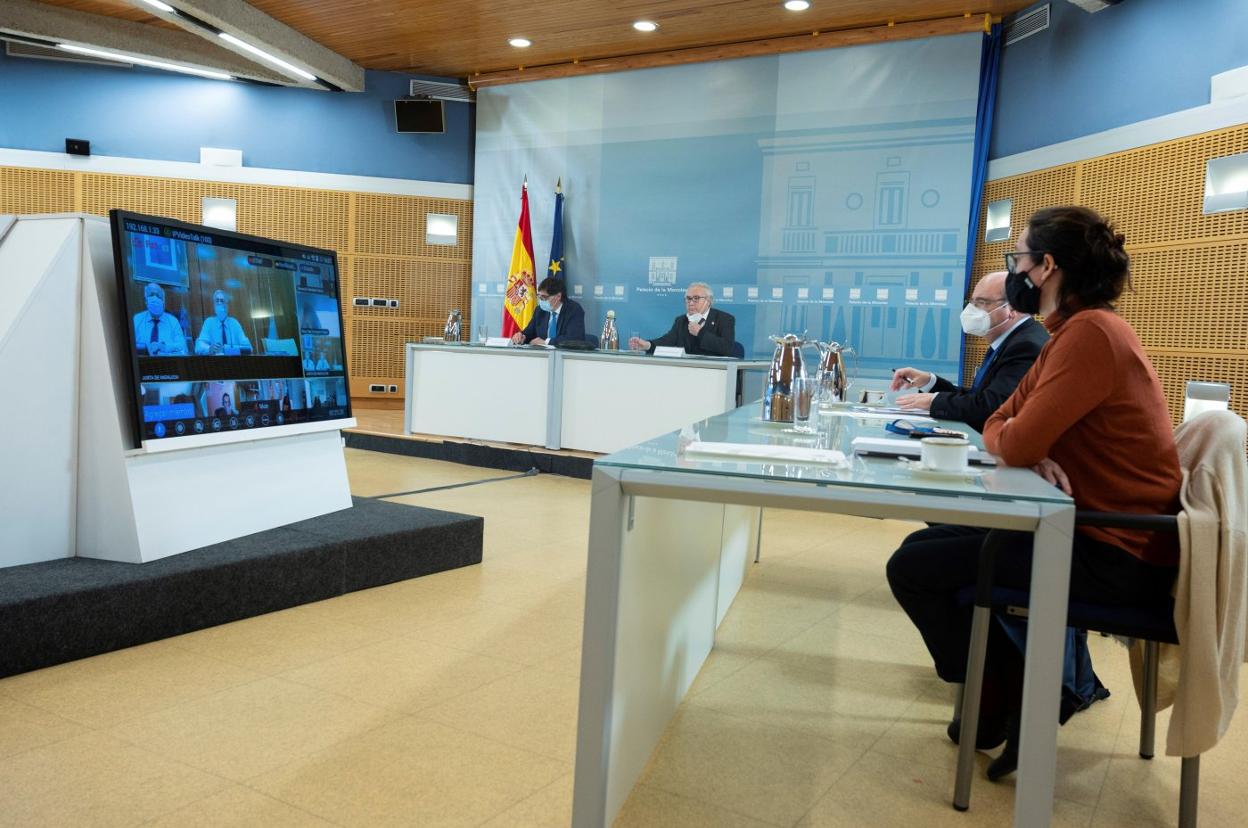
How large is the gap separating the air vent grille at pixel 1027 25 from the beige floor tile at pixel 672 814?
684 cm

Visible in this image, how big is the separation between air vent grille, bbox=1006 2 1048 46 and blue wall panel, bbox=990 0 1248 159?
49 millimetres

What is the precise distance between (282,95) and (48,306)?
7702 mm

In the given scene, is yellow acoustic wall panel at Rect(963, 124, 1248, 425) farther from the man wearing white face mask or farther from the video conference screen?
the video conference screen

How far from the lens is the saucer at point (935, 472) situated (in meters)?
1.65

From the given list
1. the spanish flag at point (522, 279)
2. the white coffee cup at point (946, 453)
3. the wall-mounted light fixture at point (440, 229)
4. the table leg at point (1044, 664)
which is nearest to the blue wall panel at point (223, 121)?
the wall-mounted light fixture at point (440, 229)

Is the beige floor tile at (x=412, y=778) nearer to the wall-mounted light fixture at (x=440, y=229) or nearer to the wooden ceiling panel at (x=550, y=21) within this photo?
the wooden ceiling panel at (x=550, y=21)

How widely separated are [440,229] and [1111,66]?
257 inches

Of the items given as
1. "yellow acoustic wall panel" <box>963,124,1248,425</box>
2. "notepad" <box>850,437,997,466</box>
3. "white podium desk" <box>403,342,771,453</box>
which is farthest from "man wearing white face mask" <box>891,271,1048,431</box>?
"yellow acoustic wall panel" <box>963,124,1248,425</box>

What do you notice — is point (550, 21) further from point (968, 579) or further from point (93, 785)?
point (93, 785)

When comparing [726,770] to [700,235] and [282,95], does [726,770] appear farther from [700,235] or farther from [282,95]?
[282,95]

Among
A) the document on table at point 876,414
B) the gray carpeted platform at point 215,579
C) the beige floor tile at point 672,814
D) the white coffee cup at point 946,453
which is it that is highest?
the white coffee cup at point 946,453

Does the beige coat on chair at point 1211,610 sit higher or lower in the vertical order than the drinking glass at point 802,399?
lower

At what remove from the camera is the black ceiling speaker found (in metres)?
9.72

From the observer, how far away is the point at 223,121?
9.53 metres
